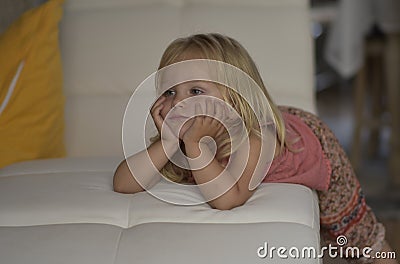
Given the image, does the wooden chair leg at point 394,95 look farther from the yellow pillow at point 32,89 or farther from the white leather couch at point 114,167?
the yellow pillow at point 32,89

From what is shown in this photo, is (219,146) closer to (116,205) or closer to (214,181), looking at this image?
(214,181)

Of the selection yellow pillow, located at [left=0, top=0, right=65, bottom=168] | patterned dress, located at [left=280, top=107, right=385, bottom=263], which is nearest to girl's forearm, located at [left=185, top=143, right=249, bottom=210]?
patterned dress, located at [left=280, top=107, right=385, bottom=263]

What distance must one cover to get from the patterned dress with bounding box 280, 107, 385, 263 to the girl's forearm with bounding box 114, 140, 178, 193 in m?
0.42

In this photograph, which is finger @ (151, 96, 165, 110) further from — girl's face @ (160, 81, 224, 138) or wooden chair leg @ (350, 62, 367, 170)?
wooden chair leg @ (350, 62, 367, 170)

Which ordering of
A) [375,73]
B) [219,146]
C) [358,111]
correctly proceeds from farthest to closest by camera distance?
[375,73], [358,111], [219,146]

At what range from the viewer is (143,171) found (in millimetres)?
1660

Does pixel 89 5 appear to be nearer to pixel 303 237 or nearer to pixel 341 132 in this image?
pixel 303 237

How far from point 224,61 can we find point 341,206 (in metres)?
0.48

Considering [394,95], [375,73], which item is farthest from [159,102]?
[375,73]

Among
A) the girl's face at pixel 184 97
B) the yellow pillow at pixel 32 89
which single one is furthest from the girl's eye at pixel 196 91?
the yellow pillow at pixel 32 89

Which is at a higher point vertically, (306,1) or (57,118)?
(306,1)

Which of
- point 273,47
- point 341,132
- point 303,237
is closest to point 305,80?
point 273,47

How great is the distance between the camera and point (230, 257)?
1328 millimetres

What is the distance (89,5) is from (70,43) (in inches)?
4.9
